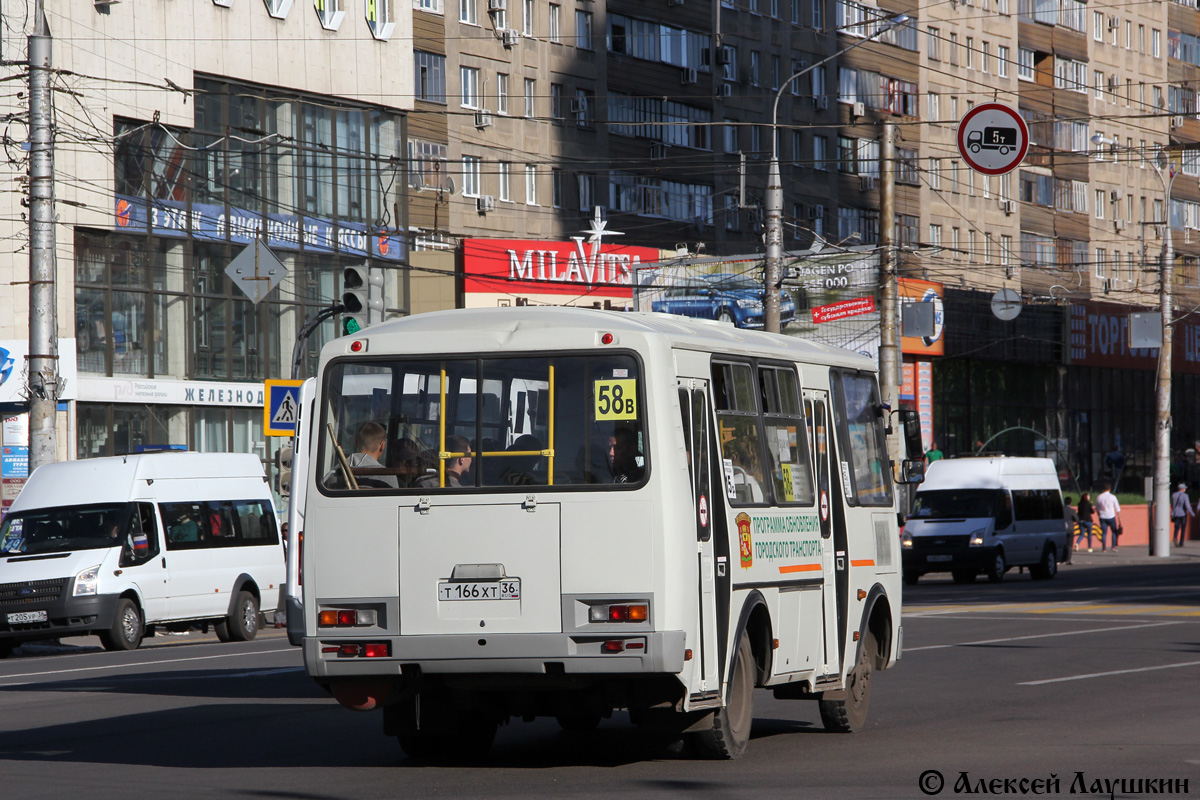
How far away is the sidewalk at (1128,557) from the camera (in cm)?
4644

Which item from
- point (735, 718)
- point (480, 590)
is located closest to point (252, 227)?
point (735, 718)

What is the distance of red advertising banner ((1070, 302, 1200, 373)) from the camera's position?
6700 centimetres

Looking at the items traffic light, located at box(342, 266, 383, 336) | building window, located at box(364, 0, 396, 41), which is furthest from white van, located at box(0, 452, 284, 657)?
building window, located at box(364, 0, 396, 41)

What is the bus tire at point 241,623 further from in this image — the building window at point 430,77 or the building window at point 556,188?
the building window at point 556,188

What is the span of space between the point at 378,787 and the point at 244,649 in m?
13.1

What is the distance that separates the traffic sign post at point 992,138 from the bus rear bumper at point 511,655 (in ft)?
50.4

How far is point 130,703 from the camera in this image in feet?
51.4

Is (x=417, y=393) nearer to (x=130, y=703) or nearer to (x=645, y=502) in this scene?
(x=645, y=502)

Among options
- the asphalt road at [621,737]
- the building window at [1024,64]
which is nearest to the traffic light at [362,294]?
the asphalt road at [621,737]

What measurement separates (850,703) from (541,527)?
3519 millimetres

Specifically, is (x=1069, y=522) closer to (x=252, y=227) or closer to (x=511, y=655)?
(x=252, y=227)

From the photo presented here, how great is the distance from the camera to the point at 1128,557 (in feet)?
160

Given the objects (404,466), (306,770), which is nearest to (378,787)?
(306,770)

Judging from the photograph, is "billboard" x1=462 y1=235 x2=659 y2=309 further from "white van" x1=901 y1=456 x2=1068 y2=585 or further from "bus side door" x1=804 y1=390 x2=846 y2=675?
"bus side door" x1=804 y1=390 x2=846 y2=675
